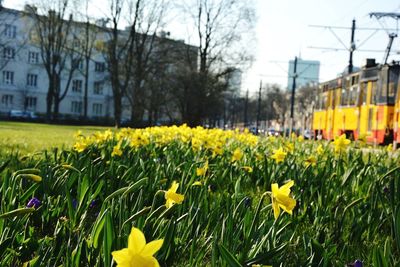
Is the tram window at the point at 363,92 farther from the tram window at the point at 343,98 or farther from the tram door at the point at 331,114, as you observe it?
the tram door at the point at 331,114

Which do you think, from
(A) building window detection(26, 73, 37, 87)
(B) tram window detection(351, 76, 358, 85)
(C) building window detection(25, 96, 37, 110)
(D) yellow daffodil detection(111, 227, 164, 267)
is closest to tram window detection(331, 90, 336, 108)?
(B) tram window detection(351, 76, 358, 85)

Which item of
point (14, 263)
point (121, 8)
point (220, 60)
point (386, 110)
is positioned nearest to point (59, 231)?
point (14, 263)

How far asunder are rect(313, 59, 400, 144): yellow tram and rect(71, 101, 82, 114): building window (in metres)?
47.8

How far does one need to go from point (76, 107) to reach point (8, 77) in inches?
370

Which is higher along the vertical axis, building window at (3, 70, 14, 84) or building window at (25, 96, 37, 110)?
building window at (3, 70, 14, 84)

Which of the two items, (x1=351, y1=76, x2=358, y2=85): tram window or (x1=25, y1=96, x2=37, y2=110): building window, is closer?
(x1=351, y1=76, x2=358, y2=85): tram window

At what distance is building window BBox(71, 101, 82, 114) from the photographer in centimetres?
6656

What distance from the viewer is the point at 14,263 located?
1.85 meters

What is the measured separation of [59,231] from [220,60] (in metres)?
38.2

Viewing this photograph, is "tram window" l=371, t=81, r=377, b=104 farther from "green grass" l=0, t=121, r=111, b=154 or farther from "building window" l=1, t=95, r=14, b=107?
"building window" l=1, t=95, r=14, b=107

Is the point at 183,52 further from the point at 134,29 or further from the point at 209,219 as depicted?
the point at 209,219

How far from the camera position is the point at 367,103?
18.5m

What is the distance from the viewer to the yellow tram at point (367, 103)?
16844 millimetres

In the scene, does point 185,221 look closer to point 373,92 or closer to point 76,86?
point 373,92
